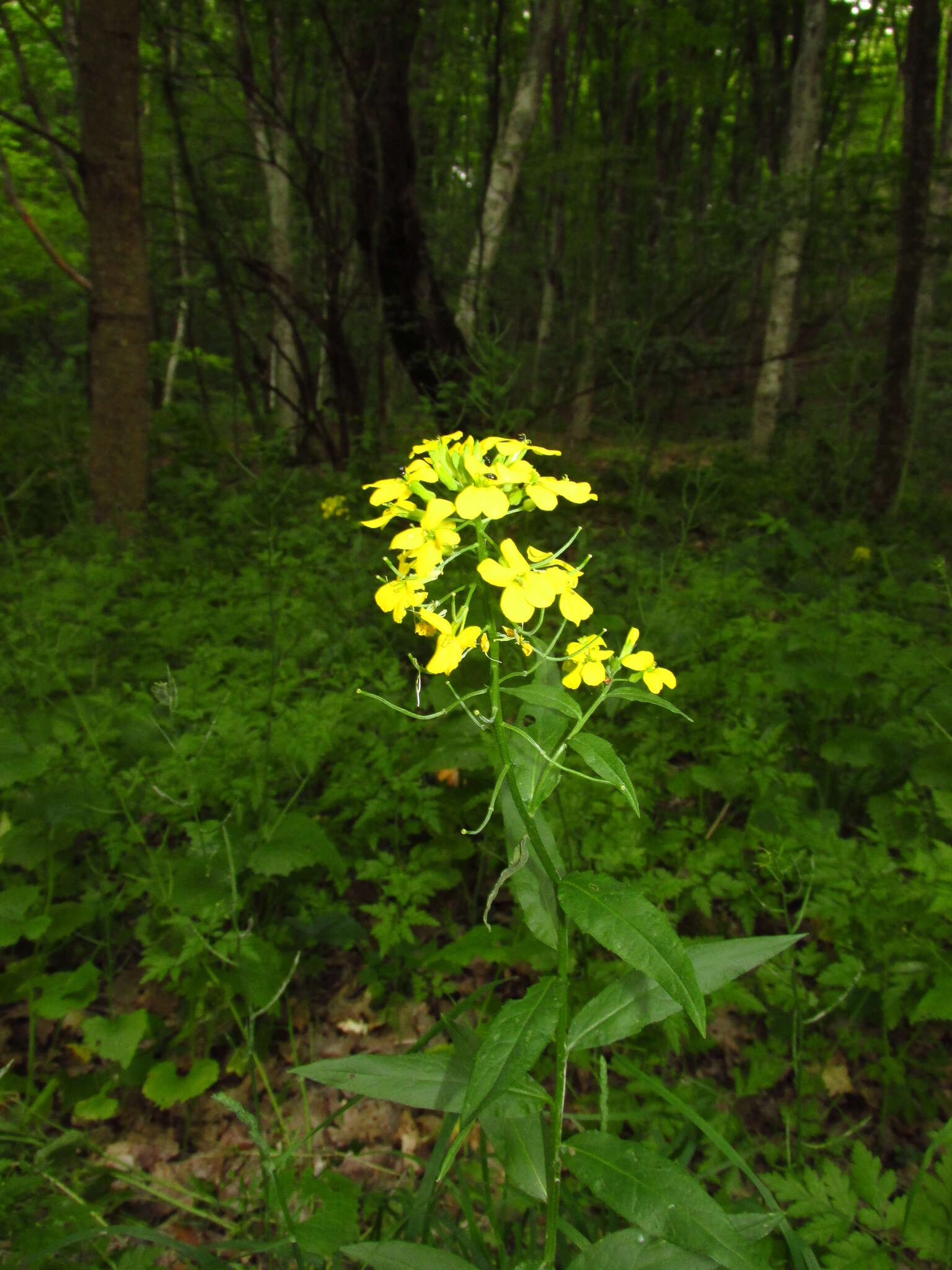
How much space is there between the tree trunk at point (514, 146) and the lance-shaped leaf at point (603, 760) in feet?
19.2

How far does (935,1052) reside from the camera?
1.77 m

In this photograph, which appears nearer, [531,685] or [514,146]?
[531,685]

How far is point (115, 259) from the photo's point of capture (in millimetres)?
4539

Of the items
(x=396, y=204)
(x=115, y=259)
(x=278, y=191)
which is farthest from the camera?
(x=278, y=191)

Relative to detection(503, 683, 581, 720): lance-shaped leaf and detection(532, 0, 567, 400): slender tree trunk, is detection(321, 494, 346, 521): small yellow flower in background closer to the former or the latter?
detection(503, 683, 581, 720): lance-shaped leaf

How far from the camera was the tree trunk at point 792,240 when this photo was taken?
7699 millimetres

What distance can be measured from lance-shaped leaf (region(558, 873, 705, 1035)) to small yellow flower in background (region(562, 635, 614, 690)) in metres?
0.25

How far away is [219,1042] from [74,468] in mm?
5390

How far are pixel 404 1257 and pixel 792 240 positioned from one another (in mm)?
9584

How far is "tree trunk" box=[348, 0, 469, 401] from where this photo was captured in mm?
5473

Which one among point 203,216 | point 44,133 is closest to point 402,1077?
point 44,133

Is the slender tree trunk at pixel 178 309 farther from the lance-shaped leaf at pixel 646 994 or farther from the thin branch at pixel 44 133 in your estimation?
the lance-shaped leaf at pixel 646 994

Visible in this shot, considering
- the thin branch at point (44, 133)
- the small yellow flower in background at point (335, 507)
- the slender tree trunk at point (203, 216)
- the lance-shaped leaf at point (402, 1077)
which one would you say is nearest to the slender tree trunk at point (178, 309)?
the slender tree trunk at point (203, 216)

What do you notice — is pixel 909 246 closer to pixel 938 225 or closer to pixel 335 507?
→ pixel 938 225
